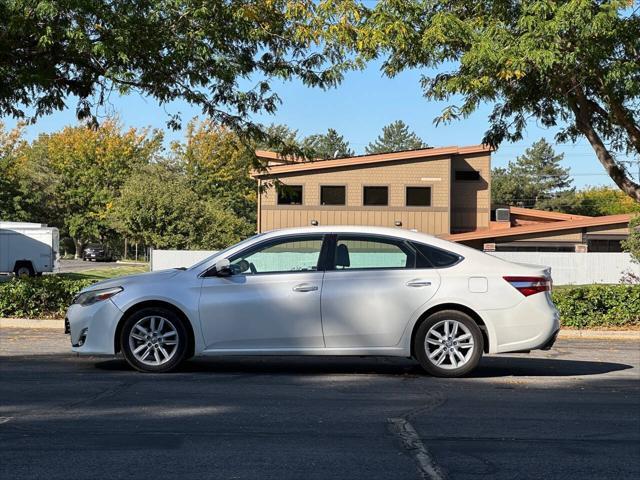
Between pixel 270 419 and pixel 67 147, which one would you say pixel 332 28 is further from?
pixel 67 147

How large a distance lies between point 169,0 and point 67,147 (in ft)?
195

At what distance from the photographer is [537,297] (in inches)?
341

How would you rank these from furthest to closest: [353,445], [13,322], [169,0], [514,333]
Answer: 1. [13,322]
2. [169,0]
3. [514,333]
4. [353,445]

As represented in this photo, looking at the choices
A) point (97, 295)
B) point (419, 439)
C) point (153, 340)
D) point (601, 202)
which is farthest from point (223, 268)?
point (601, 202)

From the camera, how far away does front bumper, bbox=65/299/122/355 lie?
8625 millimetres

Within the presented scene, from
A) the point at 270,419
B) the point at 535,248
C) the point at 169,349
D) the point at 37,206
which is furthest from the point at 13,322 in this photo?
the point at 37,206

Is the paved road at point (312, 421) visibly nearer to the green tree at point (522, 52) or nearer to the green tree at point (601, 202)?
the green tree at point (522, 52)

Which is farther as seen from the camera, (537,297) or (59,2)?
(59,2)

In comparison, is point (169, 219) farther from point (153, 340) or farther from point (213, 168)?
point (153, 340)

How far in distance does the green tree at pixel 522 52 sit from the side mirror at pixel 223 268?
6480mm

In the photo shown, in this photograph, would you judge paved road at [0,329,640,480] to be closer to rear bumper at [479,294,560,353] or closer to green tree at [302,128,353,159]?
rear bumper at [479,294,560,353]

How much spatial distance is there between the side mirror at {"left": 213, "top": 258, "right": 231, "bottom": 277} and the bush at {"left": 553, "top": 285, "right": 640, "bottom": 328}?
8254 mm

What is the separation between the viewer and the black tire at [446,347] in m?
8.58

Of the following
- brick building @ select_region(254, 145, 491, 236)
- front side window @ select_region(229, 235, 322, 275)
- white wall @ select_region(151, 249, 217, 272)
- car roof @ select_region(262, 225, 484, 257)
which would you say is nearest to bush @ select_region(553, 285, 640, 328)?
car roof @ select_region(262, 225, 484, 257)
